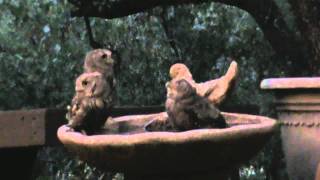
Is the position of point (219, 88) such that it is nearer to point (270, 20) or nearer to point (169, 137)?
point (169, 137)

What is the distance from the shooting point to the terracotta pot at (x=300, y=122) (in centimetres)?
228

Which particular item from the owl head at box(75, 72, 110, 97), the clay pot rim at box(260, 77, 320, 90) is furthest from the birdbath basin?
the clay pot rim at box(260, 77, 320, 90)

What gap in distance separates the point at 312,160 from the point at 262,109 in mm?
1585

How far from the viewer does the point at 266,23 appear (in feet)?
12.1

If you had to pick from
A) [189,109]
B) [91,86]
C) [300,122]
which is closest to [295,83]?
[300,122]

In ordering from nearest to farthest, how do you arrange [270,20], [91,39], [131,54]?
1. [270,20]
2. [91,39]
3. [131,54]

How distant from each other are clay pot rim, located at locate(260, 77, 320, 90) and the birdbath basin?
542 mm

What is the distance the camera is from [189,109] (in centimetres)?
177

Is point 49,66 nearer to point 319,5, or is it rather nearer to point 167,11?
point 167,11

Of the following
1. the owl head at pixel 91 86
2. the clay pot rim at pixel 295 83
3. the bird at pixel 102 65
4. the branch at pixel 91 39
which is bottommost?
the clay pot rim at pixel 295 83

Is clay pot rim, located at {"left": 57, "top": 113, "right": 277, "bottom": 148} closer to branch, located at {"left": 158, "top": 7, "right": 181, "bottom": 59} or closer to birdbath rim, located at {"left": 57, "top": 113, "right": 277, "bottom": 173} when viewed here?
birdbath rim, located at {"left": 57, "top": 113, "right": 277, "bottom": 173}

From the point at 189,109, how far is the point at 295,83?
661mm

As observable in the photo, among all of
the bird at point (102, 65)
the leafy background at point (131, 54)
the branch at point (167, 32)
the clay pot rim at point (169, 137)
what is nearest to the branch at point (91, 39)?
the leafy background at point (131, 54)

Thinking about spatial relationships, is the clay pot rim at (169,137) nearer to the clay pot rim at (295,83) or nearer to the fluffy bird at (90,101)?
the fluffy bird at (90,101)
